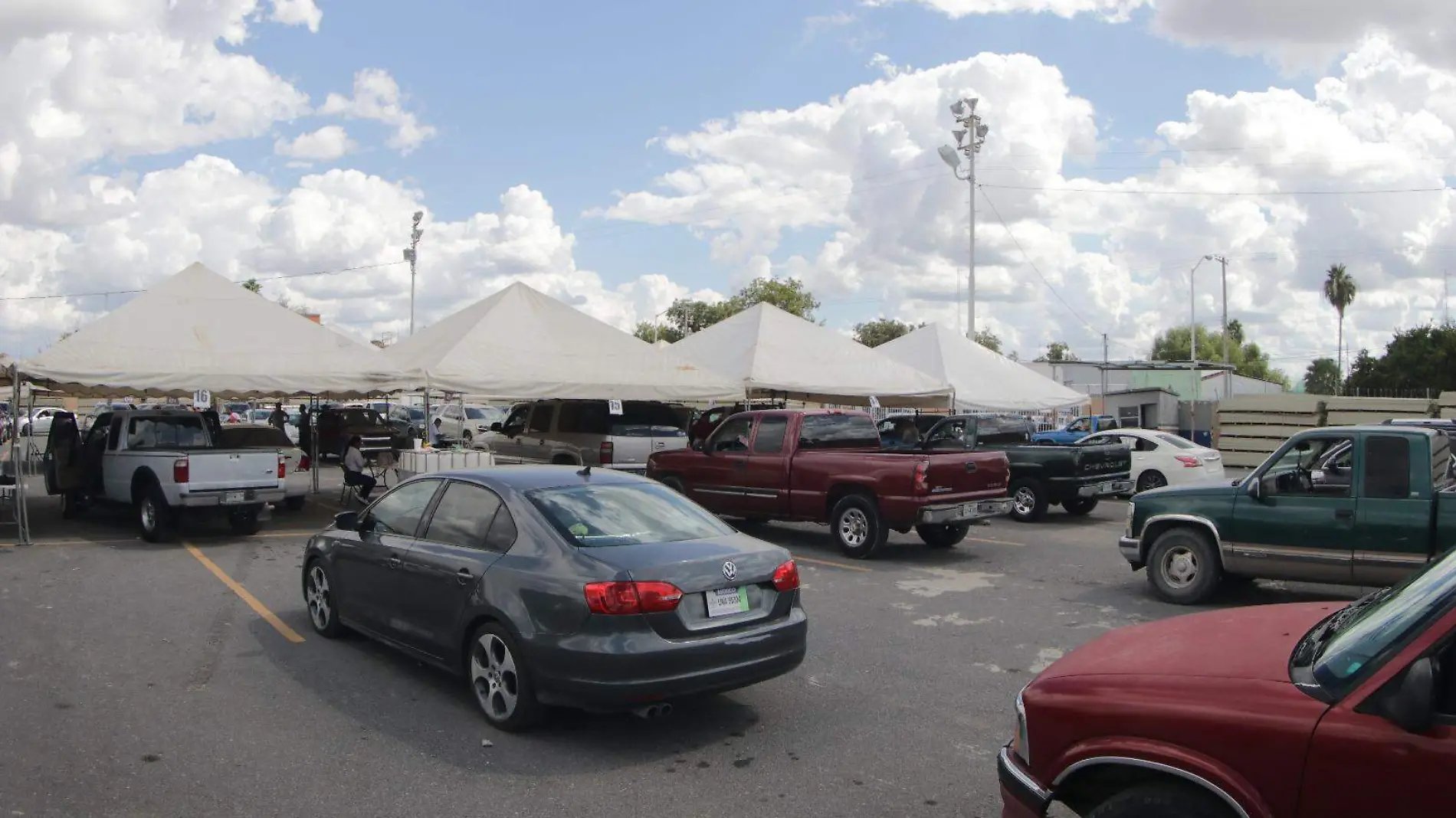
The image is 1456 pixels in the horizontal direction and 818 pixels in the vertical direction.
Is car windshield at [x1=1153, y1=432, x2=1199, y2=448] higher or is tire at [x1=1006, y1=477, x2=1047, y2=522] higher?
car windshield at [x1=1153, y1=432, x2=1199, y2=448]

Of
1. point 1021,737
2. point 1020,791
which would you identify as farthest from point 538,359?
point 1020,791

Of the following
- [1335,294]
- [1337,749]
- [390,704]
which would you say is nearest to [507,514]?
[390,704]

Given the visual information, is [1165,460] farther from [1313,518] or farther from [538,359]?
[538,359]

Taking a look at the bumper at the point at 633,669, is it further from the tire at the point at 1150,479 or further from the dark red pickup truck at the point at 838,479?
the tire at the point at 1150,479

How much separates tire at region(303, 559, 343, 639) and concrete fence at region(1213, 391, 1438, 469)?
2453cm

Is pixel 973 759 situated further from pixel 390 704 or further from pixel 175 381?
pixel 175 381

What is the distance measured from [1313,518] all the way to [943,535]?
4982mm

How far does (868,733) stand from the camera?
231 inches

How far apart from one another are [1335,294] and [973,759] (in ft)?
303

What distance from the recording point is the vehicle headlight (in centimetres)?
372

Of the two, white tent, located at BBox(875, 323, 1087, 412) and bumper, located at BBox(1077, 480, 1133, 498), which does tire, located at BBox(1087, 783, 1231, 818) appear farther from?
white tent, located at BBox(875, 323, 1087, 412)

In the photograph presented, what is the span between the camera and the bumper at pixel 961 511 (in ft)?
38.3

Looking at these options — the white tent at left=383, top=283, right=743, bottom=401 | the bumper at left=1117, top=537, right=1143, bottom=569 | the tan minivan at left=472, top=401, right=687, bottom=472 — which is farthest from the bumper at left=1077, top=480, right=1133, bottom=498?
the tan minivan at left=472, top=401, right=687, bottom=472

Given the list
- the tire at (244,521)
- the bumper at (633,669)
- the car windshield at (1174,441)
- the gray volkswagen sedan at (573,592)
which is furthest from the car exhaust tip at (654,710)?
the car windshield at (1174,441)
